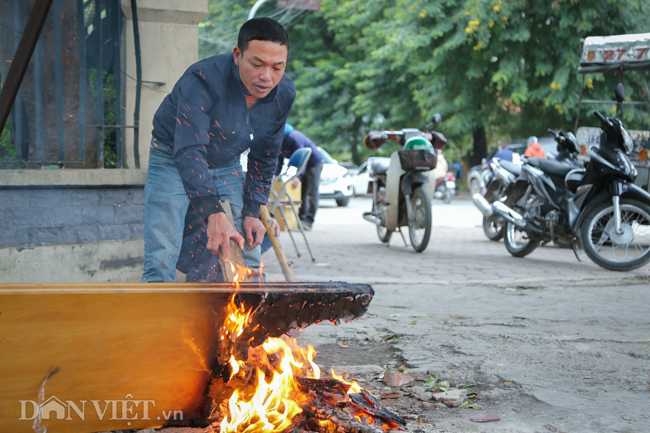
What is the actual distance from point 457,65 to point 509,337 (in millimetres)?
18012

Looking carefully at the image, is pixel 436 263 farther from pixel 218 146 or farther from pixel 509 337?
pixel 218 146

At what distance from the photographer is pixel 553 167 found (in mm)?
7355

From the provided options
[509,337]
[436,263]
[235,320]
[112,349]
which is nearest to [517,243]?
[436,263]

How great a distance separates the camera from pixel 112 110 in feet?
17.4

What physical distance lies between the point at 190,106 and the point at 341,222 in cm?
1041

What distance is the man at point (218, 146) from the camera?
9.48 ft

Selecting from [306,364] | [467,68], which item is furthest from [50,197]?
[467,68]

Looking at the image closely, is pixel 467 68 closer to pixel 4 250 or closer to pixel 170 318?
pixel 4 250

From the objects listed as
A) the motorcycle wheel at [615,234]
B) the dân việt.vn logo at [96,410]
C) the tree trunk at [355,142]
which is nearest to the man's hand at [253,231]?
the dân việt.vn logo at [96,410]

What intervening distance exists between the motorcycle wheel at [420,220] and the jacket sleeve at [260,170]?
4365 millimetres

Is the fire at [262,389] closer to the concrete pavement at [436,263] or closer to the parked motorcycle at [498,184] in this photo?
the concrete pavement at [436,263]

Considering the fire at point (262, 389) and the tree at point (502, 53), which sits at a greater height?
the tree at point (502, 53)

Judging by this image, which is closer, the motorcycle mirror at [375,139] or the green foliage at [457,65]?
the motorcycle mirror at [375,139]

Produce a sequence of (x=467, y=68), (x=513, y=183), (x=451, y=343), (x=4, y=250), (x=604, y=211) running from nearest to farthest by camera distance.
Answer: (x=451, y=343), (x=4, y=250), (x=604, y=211), (x=513, y=183), (x=467, y=68)
